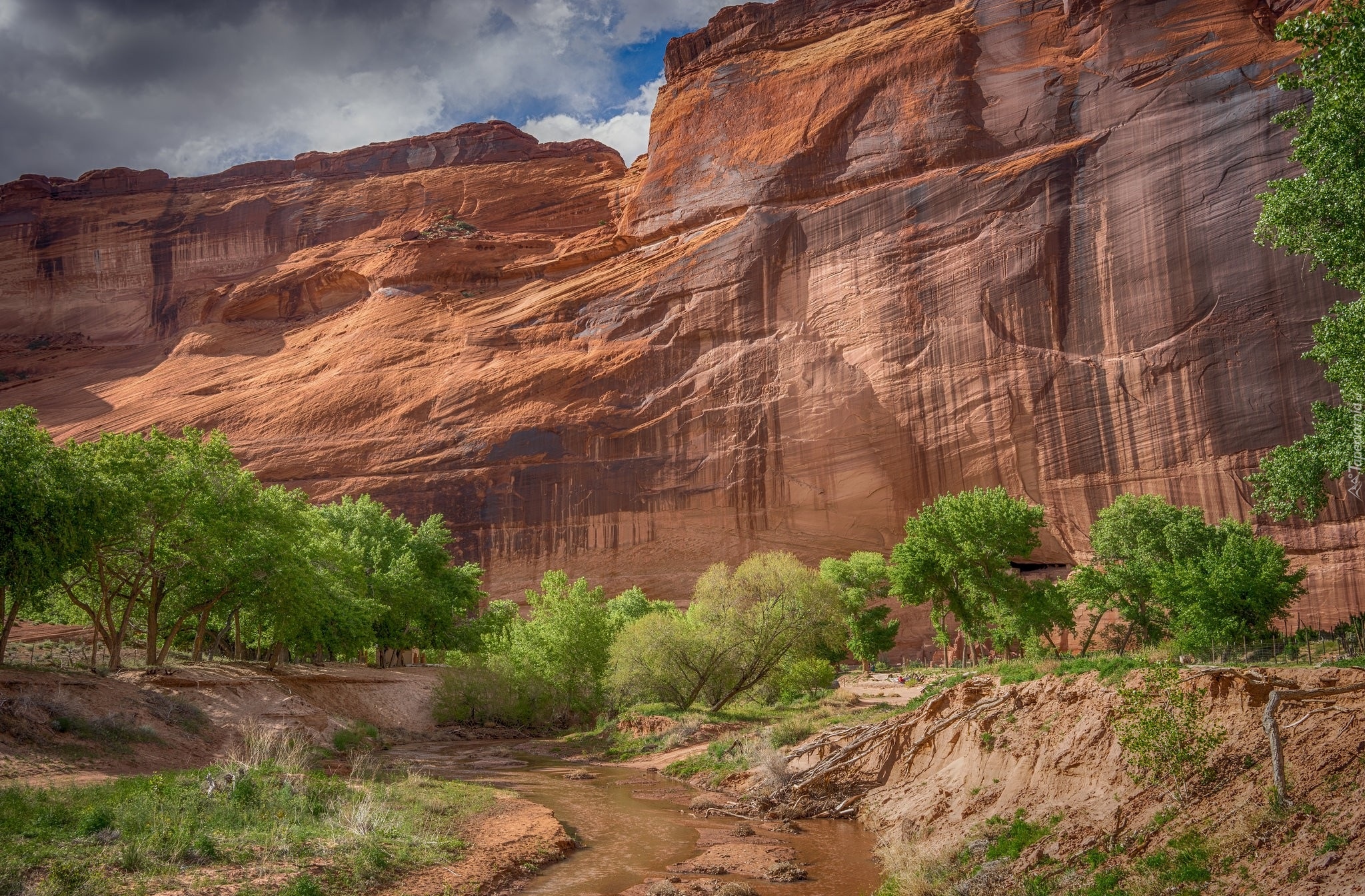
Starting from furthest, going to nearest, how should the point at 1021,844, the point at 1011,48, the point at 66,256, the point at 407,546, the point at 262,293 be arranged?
the point at 66,256 → the point at 262,293 → the point at 1011,48 → the point at 407,546 → the point at 1021,844

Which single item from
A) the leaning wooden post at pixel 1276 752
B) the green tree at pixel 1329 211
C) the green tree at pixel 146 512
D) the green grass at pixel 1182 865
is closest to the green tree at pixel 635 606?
the green tree at pixel 146 512

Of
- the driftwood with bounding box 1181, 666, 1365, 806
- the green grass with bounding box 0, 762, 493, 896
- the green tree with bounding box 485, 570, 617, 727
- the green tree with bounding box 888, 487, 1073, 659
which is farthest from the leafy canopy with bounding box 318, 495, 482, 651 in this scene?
the driftwood with bounding box 1181, 666, 1365, 806

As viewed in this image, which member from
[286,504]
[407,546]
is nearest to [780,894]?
[286,504]

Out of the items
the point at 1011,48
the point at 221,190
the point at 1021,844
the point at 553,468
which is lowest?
the point at 1021,844

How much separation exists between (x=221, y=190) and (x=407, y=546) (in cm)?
5900

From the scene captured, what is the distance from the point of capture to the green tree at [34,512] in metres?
19.8

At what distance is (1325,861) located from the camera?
888 cm

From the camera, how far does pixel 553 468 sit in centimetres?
5791

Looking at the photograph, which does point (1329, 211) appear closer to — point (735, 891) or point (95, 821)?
point (735, 891)

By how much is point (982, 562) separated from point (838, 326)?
26285 mm

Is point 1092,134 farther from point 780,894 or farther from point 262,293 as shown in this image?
point 262,293

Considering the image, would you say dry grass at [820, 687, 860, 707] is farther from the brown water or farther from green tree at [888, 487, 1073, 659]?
the brown water

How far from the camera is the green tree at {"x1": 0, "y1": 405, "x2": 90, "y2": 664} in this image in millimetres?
19750

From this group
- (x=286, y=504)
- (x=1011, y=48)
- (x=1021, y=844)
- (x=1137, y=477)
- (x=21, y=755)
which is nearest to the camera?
(x=1021, y=844)
